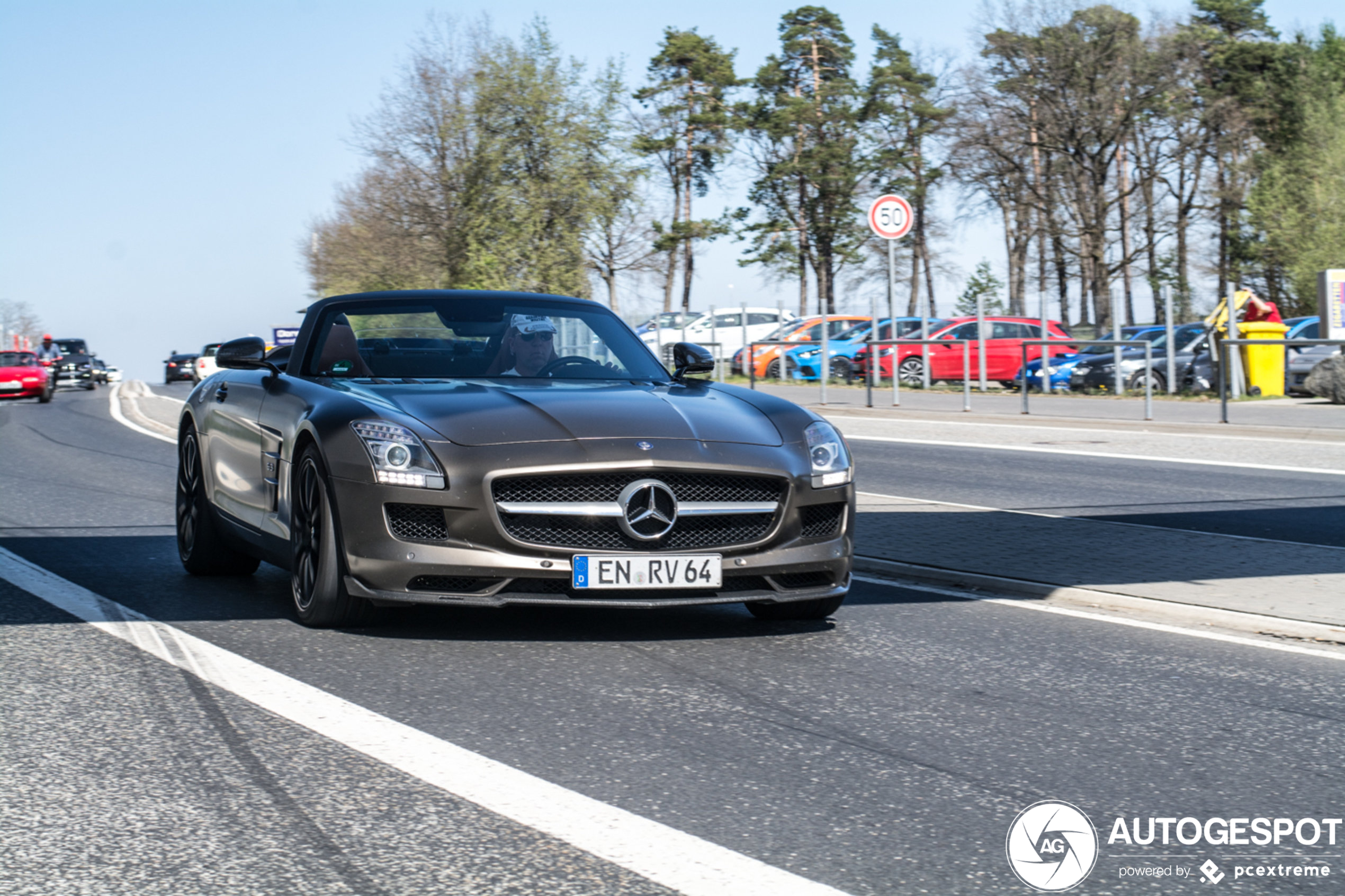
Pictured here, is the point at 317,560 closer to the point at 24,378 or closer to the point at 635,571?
the point at 635,571

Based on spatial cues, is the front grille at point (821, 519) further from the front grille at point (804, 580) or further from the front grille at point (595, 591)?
the front grille at point (595, 591)

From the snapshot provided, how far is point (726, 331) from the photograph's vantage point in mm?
40312

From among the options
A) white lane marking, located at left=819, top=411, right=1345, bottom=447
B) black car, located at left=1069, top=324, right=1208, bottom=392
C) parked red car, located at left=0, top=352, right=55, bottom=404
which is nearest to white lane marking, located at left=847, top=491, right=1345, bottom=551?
white lane marking, located at left=819, top=411, right=1345, bottom=447

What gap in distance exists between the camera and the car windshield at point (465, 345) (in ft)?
23.5

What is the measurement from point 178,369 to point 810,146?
32.7 metres

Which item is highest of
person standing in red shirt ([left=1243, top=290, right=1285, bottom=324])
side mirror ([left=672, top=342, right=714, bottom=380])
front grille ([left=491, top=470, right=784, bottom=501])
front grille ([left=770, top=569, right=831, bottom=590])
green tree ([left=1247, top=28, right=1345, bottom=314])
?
green tree ([left=1247, top=28, right=1345, bottom=314])

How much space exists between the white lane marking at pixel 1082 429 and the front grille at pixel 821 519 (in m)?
12.9

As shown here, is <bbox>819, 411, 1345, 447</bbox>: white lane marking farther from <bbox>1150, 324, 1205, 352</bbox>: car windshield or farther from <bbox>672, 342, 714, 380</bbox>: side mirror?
<bbox>672, 342, 714, 380</bbox>: side mirror

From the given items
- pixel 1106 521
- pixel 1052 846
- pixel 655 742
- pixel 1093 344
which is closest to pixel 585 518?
pixel 655 742

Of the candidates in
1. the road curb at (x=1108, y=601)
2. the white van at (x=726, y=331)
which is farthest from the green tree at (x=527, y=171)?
the road curb at (x=1108, y=601)

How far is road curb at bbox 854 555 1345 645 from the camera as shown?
665cm

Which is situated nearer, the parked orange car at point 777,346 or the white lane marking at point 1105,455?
the white lane marking at point 1105,455

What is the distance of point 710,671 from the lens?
18.4ft

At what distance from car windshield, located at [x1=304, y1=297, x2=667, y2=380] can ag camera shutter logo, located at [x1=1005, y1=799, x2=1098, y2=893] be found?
381 centimetres
